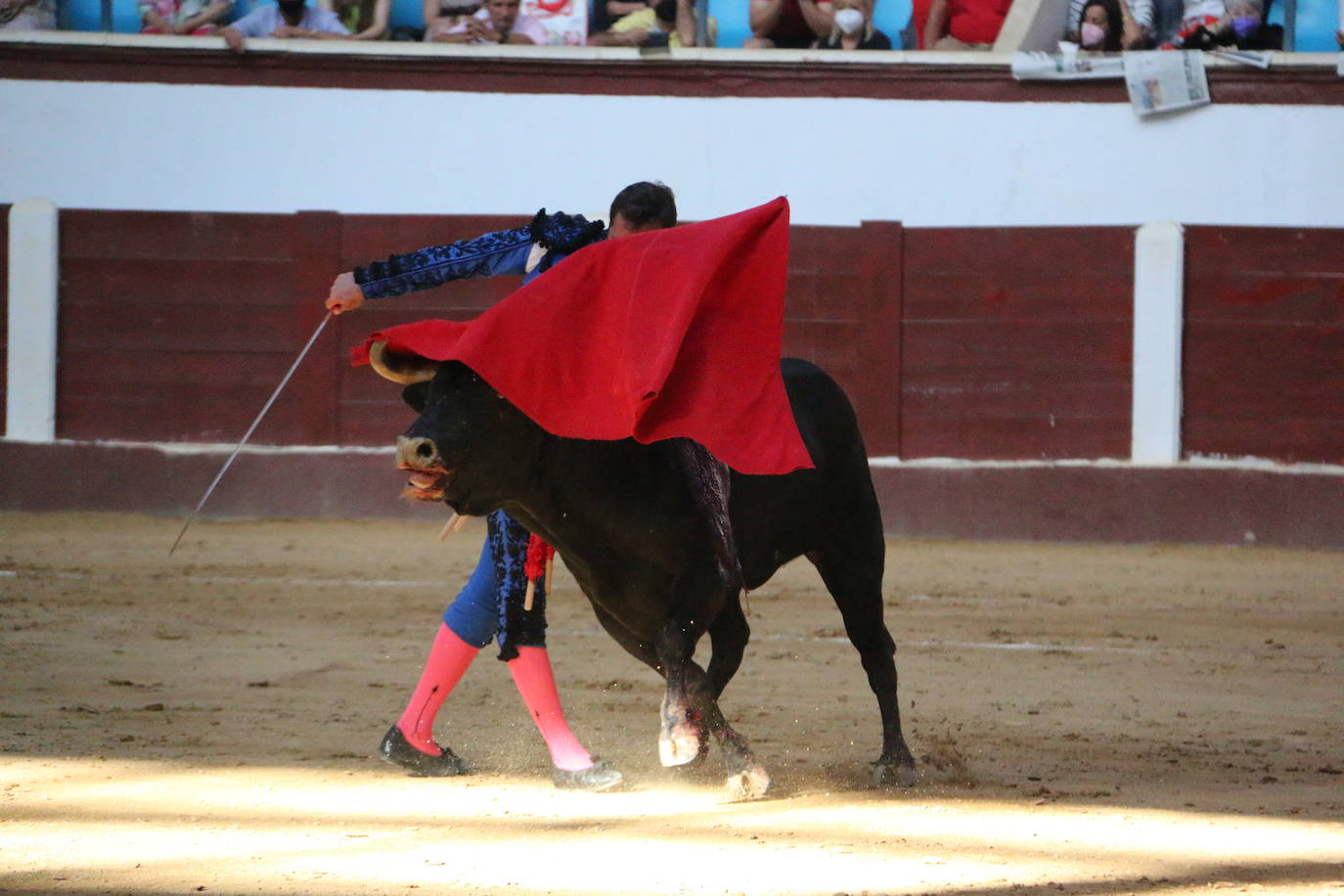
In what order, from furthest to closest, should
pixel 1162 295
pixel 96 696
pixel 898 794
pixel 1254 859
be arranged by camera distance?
pixel 1162 295, pixel 96 696, pixel 898 794, pixel 1254 859

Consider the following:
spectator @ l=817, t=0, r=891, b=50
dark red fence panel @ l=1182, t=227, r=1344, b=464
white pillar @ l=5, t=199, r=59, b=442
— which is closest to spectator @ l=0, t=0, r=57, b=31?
white pillar @ l=5, t=199, r=59, b=442

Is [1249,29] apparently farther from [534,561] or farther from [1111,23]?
[534,561]

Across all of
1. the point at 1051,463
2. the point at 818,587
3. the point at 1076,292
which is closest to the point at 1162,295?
the point at 1076,292

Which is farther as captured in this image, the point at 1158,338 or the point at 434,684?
the point at 1158,338

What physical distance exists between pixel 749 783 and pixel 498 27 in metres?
5.94

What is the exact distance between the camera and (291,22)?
27.6 feet

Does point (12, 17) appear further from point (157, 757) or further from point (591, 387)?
point (591, 387)

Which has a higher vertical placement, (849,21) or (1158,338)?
Answer: (849,21)

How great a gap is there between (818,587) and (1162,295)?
8.18 feet

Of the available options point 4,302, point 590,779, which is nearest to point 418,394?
point 590,779

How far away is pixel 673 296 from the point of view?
9.36 ft

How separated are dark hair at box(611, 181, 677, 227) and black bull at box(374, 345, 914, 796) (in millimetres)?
415

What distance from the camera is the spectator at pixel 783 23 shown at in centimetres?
827

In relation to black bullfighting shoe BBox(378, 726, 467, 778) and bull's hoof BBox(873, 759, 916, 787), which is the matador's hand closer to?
black bullfighting shoe BBox(378, 726, 467, 778)
